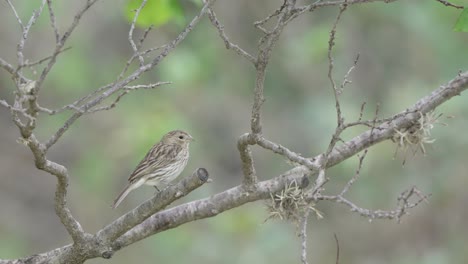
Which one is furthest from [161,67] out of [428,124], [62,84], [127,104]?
[428,124]

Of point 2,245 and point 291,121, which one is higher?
point 291,121

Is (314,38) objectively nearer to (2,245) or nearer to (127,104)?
(127,104)

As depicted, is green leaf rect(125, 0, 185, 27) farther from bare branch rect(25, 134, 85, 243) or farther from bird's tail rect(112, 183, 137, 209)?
bare branch rect(25, 134, 85, 243)

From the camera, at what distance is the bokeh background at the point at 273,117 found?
11.0m

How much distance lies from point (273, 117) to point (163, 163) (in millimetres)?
4965

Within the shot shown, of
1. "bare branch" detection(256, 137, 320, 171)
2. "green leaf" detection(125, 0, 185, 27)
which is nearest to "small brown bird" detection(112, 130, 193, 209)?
"green leaf" detection(125, 0, 185, 27)

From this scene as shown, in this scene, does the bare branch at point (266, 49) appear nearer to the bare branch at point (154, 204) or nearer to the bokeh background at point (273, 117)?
the bare branch at point (154, 204)

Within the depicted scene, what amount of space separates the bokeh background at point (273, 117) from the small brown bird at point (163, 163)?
2.41 metres

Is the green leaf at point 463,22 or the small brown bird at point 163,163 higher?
the small brown bird at point 163,163

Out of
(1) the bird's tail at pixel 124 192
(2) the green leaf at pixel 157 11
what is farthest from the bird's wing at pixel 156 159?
(2) the green leaf at pixel 157 11

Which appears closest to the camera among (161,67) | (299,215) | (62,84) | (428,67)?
(299,215)

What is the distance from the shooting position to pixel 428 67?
12.1 m

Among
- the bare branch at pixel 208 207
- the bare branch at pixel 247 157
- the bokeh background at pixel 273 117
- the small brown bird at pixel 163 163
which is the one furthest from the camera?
the bokeh background at pixel 273 117

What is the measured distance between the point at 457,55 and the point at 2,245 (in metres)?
6.41
